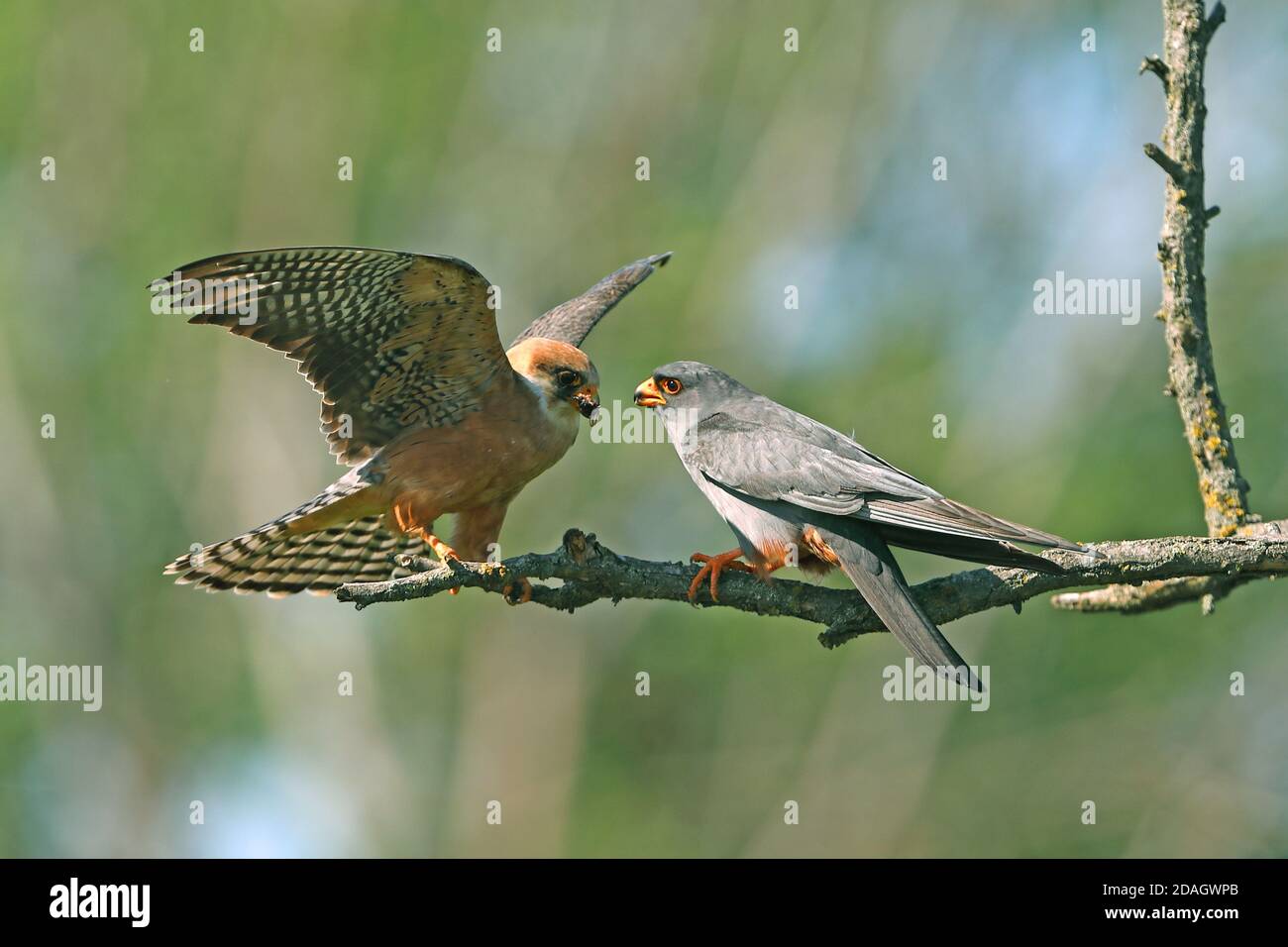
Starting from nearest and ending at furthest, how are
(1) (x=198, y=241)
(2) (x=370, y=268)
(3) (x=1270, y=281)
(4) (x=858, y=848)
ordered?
(2) (x=370, y=268) → (3) (x=1270, y=281) → (4) (x=858, y=848) → (1) (x=198, y=241)

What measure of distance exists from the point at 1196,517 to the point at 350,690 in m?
10.7

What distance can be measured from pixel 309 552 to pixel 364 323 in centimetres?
151

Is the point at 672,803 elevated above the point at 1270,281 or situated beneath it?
situated beneath

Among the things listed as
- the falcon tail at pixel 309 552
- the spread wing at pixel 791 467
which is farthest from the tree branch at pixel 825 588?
the falcon tail at pixel 309 552

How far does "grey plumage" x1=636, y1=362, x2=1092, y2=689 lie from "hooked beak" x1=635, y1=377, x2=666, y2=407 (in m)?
0.24

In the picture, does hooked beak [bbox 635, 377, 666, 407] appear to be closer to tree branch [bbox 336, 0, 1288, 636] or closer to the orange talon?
tree branch [bbox 336, 0, 1288, 636]

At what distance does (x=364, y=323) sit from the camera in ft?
20.0

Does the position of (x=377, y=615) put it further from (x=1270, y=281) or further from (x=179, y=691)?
(x=1270, y=281)

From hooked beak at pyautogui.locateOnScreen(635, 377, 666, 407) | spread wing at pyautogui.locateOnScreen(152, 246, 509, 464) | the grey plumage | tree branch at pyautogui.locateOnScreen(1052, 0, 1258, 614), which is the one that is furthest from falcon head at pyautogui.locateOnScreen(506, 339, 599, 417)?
tree branch at pyautogui.locateOnScreen(1052, 0, 1258, 614)

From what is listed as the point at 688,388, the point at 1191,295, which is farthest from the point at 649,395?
the point at 1191,295

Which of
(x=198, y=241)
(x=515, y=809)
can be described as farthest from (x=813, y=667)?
(x=198, y=241)

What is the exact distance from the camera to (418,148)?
1786cm

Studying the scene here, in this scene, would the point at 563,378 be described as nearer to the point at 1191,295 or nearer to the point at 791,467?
the point at 791,467

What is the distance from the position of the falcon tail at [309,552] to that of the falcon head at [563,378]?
112 cm
